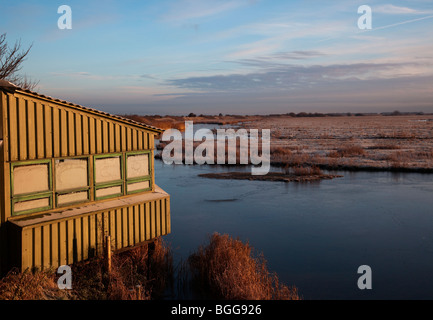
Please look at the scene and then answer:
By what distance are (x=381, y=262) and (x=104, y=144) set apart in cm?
1081

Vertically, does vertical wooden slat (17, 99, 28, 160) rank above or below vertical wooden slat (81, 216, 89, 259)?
above

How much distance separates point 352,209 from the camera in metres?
20.9

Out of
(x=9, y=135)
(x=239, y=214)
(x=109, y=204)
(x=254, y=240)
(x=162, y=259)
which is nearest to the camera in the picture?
(x=9, y=135)

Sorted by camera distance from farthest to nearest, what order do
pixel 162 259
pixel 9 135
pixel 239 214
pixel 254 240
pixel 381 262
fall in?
pixel 239 214, pixel 254 240, pixel 381 262, pixel 162 259, pixel 9 135

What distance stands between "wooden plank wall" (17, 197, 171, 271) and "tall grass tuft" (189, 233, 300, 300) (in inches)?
70.8

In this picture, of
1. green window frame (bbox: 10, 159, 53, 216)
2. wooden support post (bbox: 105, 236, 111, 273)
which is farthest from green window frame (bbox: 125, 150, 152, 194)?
green window frame (bbox: 10, 159, 53, 216)

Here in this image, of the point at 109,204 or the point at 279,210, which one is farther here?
the point at 279,210

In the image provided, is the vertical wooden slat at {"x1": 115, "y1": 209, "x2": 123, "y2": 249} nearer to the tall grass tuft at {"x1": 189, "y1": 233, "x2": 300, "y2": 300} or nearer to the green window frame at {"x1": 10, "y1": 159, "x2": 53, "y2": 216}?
the green window frame at {"x1": 10, "y1": 159, "x2": 53, "y2": 216}

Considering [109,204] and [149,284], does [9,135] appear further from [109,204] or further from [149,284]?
[149,284]

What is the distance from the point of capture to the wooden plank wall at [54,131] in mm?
8922

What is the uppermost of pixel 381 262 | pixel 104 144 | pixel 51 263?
pixel 104 144

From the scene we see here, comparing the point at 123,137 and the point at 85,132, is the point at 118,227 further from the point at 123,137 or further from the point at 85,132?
the point at 85,132

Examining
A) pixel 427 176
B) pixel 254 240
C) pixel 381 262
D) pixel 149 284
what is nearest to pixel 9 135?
pixel 149 284

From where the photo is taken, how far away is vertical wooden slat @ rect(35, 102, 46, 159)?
9.39 meters
